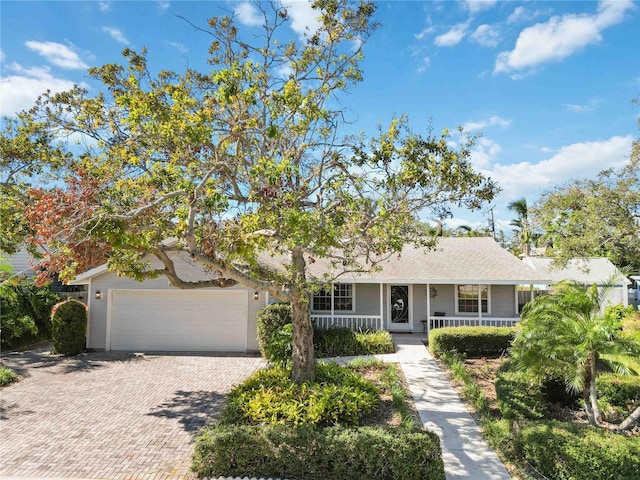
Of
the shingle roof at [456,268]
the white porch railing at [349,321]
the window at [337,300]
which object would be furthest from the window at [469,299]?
the window at [337,300]

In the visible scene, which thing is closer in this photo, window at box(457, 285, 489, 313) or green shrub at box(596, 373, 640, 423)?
green shrub at box(596, 373, 640, 423)

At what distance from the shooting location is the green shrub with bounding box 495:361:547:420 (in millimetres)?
7793

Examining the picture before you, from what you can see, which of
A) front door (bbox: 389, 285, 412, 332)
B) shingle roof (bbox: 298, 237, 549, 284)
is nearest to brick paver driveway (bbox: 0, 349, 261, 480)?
shingle roof (bbox: 298, 237, 549, 284)

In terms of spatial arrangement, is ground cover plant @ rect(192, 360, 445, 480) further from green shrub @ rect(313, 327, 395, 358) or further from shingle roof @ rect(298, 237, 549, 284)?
shingle roof @ rect(298, 237, 549, 284)

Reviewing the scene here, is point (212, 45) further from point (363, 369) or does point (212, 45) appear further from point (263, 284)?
point (363, 369)

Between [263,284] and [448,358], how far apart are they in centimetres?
749

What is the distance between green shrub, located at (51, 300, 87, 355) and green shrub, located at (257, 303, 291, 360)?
22.2ft

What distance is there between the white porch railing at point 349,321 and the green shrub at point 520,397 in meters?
7.57

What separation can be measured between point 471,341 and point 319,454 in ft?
31.0

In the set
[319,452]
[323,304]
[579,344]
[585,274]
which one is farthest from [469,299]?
[585,274]

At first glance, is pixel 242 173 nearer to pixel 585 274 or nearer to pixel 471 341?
pixel 471 341

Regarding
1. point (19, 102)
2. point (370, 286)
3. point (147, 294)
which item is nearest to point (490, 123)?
point (370, 286)

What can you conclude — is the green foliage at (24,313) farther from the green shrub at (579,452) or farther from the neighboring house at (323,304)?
the green shrub at (579,452)

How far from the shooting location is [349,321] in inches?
681
